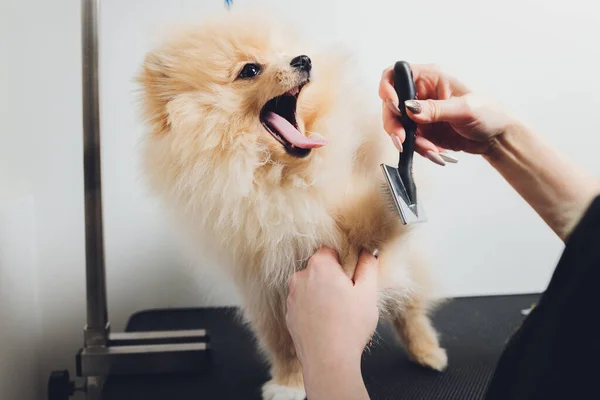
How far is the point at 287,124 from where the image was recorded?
63 cm

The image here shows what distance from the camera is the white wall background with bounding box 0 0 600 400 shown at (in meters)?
0.99

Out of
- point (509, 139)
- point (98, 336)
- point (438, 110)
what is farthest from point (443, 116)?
point (98, 336)

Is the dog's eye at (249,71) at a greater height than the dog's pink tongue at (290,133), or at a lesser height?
greater

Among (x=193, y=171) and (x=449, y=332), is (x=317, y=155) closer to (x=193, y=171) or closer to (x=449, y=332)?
(x=193, y=171)

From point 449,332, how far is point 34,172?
1014 millimetres

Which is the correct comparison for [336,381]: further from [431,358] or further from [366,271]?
[431,358]

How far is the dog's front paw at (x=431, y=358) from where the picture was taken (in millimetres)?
855

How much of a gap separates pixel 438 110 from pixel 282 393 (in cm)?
50

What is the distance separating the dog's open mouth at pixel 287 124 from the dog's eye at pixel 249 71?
0.04 meters

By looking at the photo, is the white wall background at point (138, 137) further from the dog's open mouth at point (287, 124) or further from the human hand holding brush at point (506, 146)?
the dog's open mouth at point (287, 124)

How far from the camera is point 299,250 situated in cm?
63

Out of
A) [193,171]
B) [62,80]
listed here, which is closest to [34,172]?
[62,80]

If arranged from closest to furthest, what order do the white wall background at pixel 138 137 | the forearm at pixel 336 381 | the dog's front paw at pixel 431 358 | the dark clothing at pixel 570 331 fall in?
→ 1. the dark clothing at pixel 570 331
2. the forearm at pixel 336 381
3. the dog's front paw at pixel 431 358
4. the white wall background at pixel 138 137

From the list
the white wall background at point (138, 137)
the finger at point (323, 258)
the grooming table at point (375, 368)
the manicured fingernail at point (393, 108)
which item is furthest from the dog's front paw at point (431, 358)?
the manicured fingernail at point (393, 108)
